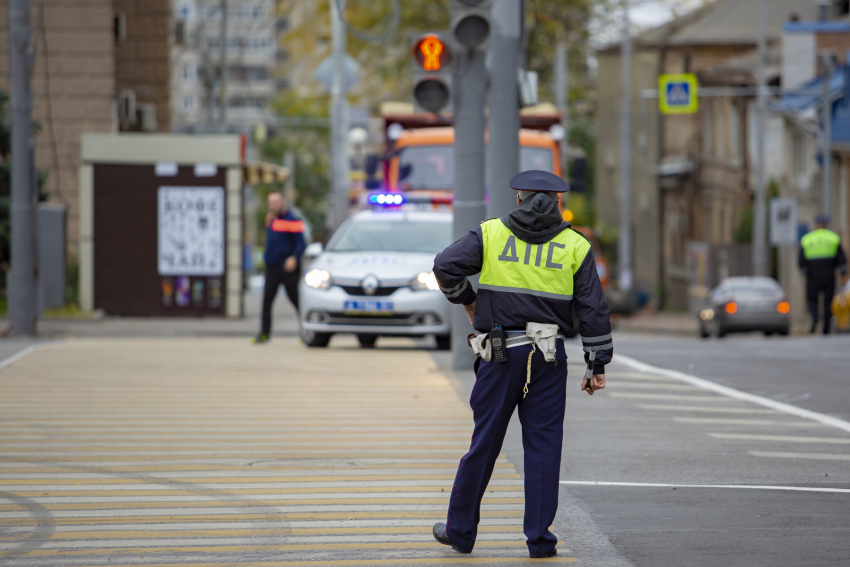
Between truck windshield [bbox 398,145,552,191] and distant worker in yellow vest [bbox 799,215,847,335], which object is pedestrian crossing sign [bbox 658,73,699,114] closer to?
distant worker in yellow vest [bbox 799,215,847,335]

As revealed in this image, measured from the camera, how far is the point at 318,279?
45.6 ft

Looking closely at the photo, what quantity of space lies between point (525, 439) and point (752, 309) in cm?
2140

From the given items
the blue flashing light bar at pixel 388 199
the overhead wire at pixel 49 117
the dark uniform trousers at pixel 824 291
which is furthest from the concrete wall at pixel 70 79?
the dark uniform trousers at pixel 824 291

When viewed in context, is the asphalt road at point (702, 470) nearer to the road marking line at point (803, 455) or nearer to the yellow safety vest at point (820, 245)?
the road marking line at point (803, 455)

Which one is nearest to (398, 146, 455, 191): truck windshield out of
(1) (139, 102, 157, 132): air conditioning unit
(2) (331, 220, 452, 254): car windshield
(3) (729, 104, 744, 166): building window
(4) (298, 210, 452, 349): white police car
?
(2) (331, 220, 452, 254): car windshield

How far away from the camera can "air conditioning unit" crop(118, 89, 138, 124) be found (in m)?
26.4

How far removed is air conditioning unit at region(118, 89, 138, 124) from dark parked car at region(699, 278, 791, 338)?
1257 cm

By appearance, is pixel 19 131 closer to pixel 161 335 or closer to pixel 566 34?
pixel 161 335

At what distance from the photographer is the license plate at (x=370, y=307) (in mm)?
13555

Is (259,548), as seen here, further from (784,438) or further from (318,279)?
(318,279)

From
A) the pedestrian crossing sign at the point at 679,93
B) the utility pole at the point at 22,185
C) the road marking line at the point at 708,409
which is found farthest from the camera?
the pedestrian crossing sign at the point at 679,93

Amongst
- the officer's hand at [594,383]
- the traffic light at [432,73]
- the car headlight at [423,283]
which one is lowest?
the officer's hand at [594,383]

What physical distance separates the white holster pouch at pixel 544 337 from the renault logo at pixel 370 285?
8207mm

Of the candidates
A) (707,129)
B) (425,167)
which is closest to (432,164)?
(425,167)
